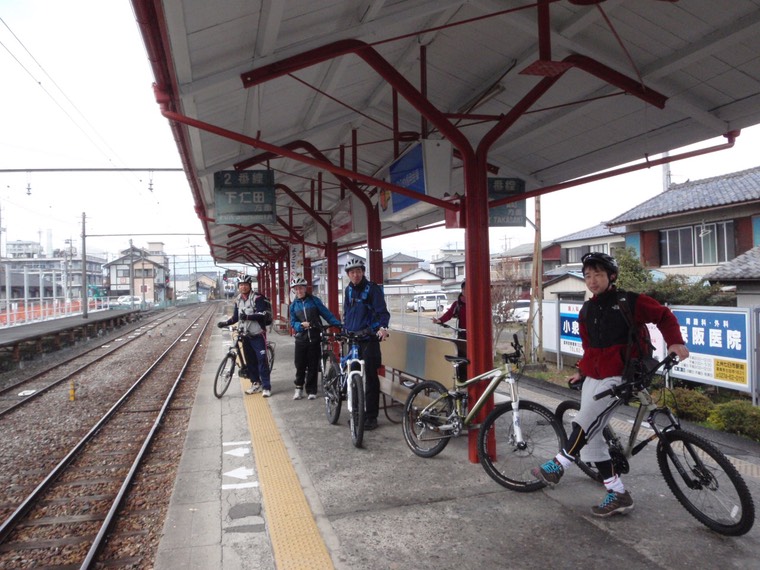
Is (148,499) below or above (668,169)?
below

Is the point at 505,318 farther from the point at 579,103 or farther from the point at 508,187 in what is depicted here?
the point at 579,103

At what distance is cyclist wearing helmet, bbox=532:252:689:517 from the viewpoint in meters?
3.47

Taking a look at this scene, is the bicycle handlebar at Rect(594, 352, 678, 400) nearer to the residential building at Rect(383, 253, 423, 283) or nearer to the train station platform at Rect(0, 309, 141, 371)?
the train station platform at Rect(0, 309, 141, 371)

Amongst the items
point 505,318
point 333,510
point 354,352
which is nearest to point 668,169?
point 505,318

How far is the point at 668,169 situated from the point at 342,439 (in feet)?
68.7

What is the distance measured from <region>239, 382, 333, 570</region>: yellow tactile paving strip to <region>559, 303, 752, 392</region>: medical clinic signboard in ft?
18.1

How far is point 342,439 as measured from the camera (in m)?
5.59

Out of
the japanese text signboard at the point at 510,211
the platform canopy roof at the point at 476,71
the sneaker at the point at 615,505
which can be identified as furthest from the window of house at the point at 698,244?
the sneaker at the point at 615,505

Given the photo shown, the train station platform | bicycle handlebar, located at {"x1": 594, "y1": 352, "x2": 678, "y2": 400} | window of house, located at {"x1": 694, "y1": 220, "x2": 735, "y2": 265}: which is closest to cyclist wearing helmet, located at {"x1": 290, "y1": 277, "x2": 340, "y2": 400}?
bicycle handlebar, located at {"x1": 594, "y1": 352, "x2": 678, "y2": 400}

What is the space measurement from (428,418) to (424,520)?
1.29 metres

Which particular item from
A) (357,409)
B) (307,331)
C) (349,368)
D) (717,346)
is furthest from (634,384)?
(717,346)

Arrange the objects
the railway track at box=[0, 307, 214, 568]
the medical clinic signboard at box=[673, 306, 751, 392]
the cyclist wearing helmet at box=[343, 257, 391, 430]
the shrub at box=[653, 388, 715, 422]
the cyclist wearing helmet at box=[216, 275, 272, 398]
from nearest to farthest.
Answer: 1. the railway track at box=[0, 307, 214, 568]
2. the cyclist wearing helmet at box=[343, 257, 391, 430]
3. the shrub at box=[653, 388, 715, 422]
4. the medical clinic signboard at box=[673, 306, 751, 392]
5. the cyclist wearing helmet at box=[216, 275, 272, 398]

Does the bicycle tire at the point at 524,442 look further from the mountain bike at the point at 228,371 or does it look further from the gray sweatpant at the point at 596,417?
the mountain bike at the point at 228,371

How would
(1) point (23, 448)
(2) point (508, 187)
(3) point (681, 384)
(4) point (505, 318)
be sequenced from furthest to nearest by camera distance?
1. (4) point (505, 318)
2. (3) point (681, 384)
3. (2) point (508, 187)
4. (1) point (23, 448)
